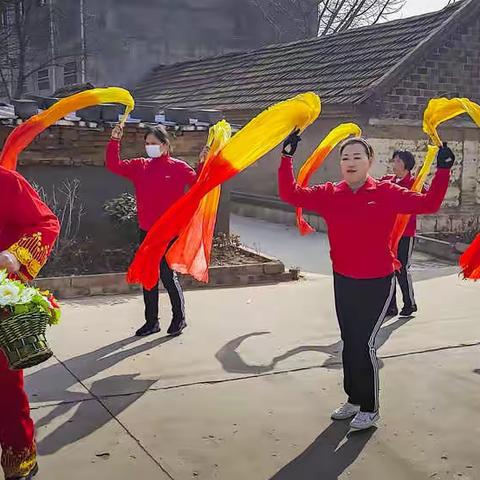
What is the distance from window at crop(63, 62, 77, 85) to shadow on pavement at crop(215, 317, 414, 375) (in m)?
23.0

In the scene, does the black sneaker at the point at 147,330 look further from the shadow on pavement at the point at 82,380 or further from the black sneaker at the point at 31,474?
the black sneaker at the point at 31,474

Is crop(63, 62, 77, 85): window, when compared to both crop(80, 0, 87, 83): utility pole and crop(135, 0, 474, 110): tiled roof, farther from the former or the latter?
crop(135, 0, 474, 110): tiled roof

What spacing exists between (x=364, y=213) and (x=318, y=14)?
30557 mm

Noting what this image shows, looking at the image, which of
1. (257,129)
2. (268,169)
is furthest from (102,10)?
(257,129)

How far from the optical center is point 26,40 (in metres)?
26.3

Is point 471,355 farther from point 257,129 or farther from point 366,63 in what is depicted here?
point 366,63

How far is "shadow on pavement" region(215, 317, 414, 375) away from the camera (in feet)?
17.9

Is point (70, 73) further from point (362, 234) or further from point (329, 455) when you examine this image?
point (329, 455)

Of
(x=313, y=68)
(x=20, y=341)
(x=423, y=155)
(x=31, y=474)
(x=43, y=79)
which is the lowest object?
(x=31, y=474)

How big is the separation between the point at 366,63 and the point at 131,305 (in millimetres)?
11025

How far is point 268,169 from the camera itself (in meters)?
18.0

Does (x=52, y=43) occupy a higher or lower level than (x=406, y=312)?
higher

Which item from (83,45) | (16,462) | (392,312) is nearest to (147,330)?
(392,312)

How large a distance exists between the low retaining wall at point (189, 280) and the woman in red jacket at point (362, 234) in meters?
4.23
